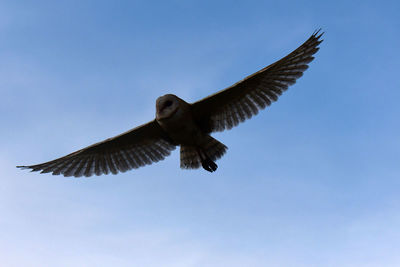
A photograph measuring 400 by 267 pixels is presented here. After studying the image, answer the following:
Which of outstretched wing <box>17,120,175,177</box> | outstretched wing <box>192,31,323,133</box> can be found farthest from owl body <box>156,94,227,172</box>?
outstretched wing <box>17,120,175,177</box>

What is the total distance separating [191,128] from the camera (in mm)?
10898

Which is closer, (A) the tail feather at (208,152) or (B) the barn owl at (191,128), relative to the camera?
(B) the barn owl at (191,128)

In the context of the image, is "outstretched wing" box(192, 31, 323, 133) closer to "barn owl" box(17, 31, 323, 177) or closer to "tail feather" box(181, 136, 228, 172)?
"barn owl" box(17, 31, 323, 177)

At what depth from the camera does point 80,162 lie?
1223 cm

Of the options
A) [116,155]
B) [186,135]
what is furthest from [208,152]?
[116,155]

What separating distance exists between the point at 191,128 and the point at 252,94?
4.78ft

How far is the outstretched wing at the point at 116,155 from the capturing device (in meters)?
11.8

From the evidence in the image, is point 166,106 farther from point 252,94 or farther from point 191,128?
point 252,94

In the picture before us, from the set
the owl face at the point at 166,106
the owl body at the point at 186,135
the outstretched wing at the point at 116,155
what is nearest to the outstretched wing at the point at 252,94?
the owl body at the point at 186,135

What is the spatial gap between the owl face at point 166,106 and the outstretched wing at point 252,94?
48 cm

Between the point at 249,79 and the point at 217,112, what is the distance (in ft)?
3.52

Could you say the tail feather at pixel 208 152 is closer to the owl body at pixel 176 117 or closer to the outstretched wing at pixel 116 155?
the owl body at pixel 176 117

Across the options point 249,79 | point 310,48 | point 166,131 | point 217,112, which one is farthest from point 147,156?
point 310,48

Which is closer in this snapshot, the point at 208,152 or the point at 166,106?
the point at 166,106
